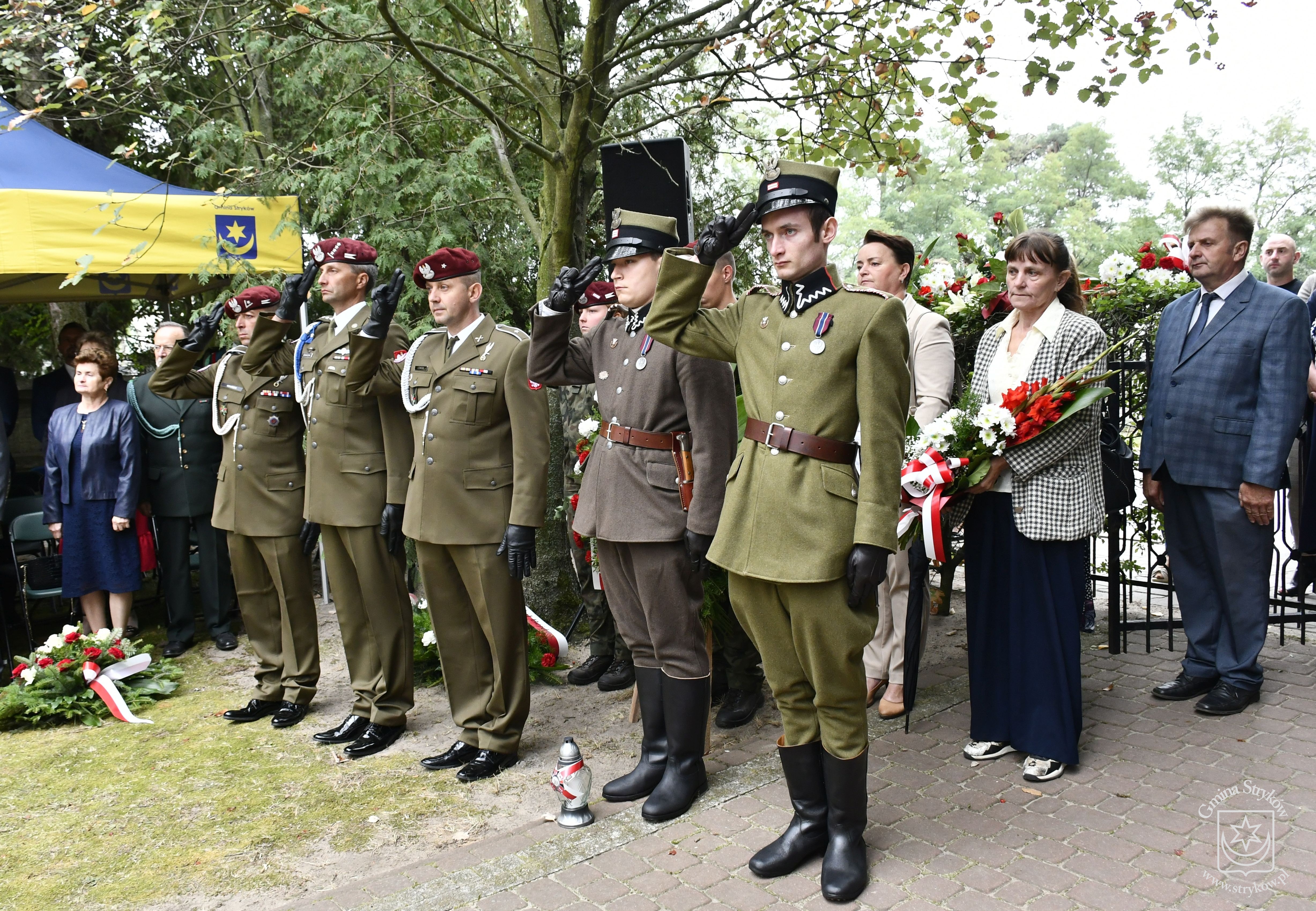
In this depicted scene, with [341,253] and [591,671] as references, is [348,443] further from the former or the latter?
[591,671]

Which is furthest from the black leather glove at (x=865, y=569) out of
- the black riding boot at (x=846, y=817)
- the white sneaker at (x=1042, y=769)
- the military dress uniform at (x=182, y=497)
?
the military dress uniform at (x=182, y=497)

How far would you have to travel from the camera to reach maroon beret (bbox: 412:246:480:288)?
428cm

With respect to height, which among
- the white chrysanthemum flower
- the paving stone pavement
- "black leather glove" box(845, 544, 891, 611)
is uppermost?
the white chrysanthemum flower

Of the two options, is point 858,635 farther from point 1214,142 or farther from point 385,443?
point 1214,142

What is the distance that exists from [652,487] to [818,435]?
84cm

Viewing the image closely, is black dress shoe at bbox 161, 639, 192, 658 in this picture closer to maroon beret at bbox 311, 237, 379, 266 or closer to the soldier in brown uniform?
maroon beret at bbox 311, 237, 379, 266

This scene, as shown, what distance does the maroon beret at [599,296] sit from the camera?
5023 millimetres

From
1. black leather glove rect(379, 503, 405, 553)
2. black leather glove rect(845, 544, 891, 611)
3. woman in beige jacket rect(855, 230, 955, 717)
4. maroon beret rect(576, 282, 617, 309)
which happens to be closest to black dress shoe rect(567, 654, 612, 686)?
black leather glove rect(379, 503, 405, 553)

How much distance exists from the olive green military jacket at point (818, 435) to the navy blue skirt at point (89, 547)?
16.2 feet

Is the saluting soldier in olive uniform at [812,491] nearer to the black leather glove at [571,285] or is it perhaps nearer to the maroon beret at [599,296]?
the black leather glove at [571,285]

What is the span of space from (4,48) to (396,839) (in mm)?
4912

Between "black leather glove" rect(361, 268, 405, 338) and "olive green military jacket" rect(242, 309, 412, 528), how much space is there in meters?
0.29

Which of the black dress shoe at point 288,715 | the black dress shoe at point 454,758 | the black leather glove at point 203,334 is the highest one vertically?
the black leather glove at point 203,334

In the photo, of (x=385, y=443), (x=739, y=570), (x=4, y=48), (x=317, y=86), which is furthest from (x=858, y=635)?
(x=317, y=86)
